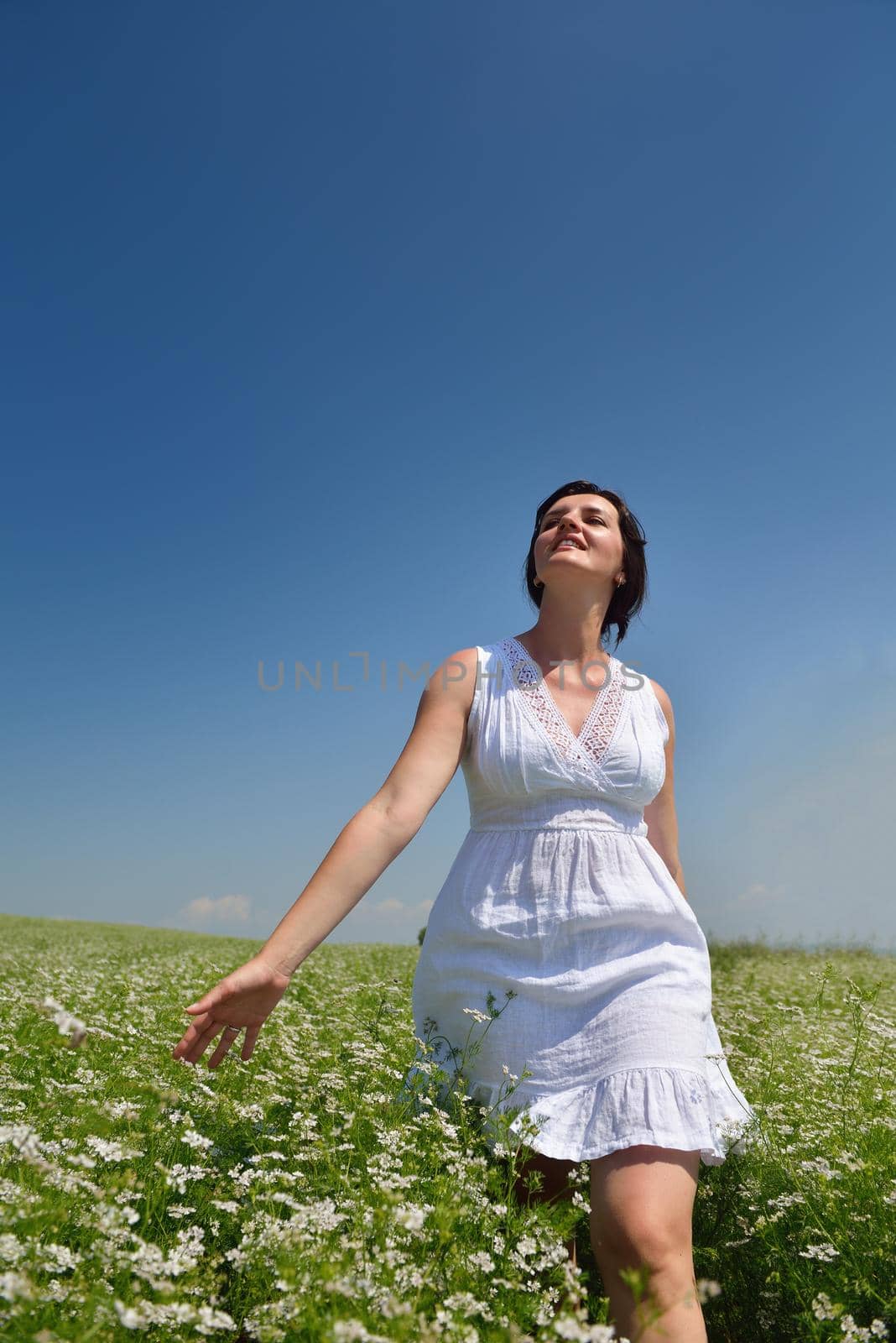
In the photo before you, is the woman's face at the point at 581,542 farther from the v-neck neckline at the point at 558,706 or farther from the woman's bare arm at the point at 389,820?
the woman's bare arm at the point at 389,820

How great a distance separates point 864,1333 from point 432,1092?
58.6 inches

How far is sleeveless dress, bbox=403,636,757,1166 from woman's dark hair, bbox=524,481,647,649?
931mm

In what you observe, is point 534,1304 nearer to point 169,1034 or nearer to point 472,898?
point 472,898

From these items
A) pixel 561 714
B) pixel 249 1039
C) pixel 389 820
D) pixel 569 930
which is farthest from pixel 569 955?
pixel 249 1039

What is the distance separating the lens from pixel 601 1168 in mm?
3062

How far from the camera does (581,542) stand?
4.43 m

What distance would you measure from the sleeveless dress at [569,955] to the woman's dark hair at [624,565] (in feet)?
3.05

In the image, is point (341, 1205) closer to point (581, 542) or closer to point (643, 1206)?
point (643, 1206)

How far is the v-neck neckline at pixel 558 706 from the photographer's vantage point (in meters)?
4.07

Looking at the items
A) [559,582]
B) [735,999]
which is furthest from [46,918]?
[559,582]

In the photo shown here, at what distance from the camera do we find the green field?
7.19 ft

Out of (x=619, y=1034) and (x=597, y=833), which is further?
(x=597, y=833)

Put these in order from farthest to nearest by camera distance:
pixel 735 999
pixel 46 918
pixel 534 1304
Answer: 1. pixel 46 918
2. pixel 735 999
3. pixel 534 1304

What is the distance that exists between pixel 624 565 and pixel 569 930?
2143mm
